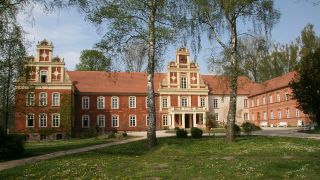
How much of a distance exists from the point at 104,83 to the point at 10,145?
31163 mm

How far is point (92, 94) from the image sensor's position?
46.8 meters

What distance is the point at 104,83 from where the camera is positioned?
158 ft

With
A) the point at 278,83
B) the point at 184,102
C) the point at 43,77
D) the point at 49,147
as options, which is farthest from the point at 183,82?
Answer: the point at 49,147

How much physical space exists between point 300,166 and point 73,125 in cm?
3659

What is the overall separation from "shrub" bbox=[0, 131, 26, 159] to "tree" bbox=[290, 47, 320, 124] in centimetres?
2480

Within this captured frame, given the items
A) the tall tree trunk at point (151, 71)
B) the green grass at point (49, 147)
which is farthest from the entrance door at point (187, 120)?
the tall tree trunk at point (151, 71)

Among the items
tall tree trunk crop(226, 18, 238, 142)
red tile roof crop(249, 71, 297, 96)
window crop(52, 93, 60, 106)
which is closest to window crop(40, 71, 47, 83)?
Result: window crop(52, 93, 60, 106)

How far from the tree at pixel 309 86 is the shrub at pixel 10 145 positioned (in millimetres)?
24798

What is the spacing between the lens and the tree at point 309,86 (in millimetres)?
32938

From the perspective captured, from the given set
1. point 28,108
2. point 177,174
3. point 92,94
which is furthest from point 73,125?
point 177,174

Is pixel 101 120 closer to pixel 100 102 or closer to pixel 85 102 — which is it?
pixel 100 102

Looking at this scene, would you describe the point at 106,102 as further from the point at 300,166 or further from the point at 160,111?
the point at 300,166

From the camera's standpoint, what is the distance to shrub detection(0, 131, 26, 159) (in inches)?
668

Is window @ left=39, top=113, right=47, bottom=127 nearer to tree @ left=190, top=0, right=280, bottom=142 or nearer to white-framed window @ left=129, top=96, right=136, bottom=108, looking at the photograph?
white-framed window @ left=129, top=96, right=136, bottom=108
